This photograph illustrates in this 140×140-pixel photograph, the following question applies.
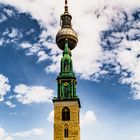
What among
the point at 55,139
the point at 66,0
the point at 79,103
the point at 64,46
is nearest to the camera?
the point at 55,139

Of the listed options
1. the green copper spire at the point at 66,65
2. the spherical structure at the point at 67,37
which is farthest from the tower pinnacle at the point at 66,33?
the green copper spire at the point at 66,65

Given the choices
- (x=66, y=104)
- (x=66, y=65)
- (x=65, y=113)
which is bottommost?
(x=65, y=113)

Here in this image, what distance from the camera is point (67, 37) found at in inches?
3388

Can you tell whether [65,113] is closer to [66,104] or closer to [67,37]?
[66,104]

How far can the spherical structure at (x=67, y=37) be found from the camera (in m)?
86.2

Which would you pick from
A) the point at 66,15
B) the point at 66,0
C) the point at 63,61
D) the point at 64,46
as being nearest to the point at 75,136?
the point at 63,61

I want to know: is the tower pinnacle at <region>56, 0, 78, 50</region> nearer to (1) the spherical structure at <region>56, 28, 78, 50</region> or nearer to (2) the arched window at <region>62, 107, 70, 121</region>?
(1) the spherical structure at <region>56, 28, 78, 50</region>

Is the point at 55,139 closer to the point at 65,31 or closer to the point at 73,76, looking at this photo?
the point at 73,76

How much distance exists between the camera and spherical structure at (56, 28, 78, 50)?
86.2 metres

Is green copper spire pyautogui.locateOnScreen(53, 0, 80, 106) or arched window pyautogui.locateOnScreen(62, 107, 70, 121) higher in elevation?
green copper spire pyautogui.locateOnScreen(53, 0, 80, 106)

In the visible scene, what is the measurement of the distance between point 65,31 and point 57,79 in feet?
42.8

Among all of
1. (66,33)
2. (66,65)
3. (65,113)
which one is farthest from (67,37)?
(65,113)

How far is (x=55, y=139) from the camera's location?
7406 cm

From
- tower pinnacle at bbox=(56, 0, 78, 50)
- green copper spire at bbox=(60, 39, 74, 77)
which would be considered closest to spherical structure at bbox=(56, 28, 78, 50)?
tower pinnacle at bbox=(56, 0, 78, 50)
